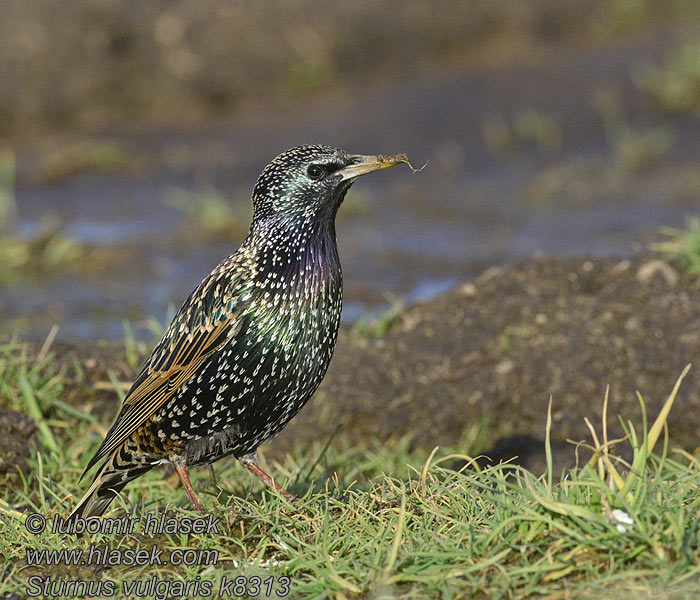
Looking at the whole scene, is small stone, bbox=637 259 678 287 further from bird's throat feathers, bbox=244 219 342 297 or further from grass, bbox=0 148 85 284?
grass, bbox=0 148 85 284

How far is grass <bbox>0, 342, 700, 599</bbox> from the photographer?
118 inches

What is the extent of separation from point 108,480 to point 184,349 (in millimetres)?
533

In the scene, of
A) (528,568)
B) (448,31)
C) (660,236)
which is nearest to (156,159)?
(448,31)

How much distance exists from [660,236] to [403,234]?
96.4 inches

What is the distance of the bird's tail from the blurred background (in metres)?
4.12

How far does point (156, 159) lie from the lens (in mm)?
12273

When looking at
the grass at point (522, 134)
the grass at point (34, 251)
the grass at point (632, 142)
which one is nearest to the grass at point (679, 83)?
the grass at point (632, 142)

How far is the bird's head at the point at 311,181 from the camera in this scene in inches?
153

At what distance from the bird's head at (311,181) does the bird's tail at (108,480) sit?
94 cm

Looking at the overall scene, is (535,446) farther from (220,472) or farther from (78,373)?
(78,373)

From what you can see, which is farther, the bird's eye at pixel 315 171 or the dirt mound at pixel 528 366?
the dirt mound at pixel 528 366

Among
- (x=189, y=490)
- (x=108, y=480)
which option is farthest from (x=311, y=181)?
(x=108, y=480)

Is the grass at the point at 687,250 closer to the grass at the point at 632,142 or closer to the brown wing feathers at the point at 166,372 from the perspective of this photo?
the brown wing feathers at the point at 166,372

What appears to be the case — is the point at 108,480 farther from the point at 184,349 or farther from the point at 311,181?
the point at 311,181
